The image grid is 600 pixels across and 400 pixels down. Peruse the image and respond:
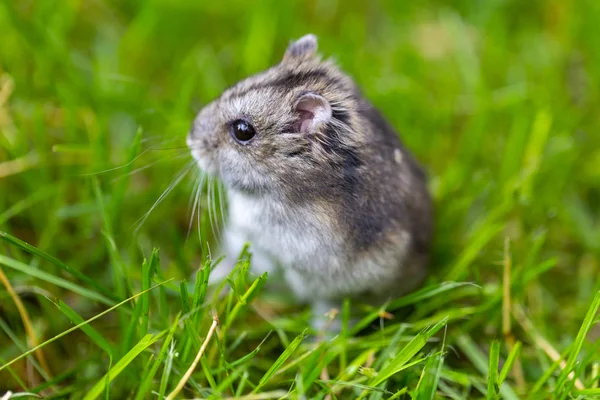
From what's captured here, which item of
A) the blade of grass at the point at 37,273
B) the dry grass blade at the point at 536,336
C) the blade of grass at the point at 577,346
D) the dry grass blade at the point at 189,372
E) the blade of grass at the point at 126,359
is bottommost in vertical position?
the dry grass blade at the point at 536,336

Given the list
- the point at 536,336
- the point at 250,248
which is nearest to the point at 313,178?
the point at 250,248

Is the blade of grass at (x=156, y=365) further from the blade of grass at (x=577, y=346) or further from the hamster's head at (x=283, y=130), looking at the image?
the blade of grass at (x=577, y=346)

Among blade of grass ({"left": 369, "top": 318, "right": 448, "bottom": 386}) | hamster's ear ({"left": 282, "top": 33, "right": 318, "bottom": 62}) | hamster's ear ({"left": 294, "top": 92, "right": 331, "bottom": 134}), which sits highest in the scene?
hamster's ear ({"left": 282, "top": 33, "right": 318, "bottom": 62})

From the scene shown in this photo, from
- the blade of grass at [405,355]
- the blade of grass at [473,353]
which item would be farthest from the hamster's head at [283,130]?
the blade of grass at [473,353]

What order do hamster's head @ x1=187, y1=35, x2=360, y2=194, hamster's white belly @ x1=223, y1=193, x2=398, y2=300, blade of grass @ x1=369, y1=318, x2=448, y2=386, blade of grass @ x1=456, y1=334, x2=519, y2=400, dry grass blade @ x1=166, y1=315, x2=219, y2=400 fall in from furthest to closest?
blade of grass @ x1=456, y1=334, x2=519, y2=400, hamster's white belly @ x1=223, y1=193, x2=398, y2=300, hamster's head @ x1=187, y1=35, x2=360, y2=194, blade of grass @ x1=369, y1=318, x2=448, y2=386, dry grass blade @ x1=166, y1=315, x2=219, y2=400

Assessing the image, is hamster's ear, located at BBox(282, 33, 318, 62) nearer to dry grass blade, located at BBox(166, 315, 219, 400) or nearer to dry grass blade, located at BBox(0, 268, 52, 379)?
dry grass blade, located at BBox(166, 315, 219, 400)

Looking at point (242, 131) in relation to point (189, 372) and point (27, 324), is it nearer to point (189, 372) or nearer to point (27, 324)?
point (189, 372)

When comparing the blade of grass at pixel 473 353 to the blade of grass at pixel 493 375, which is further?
the blade of grass at pixel 473 353

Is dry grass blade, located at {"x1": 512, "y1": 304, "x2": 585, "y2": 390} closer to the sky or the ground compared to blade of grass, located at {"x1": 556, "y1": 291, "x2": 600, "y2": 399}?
closer to the ground

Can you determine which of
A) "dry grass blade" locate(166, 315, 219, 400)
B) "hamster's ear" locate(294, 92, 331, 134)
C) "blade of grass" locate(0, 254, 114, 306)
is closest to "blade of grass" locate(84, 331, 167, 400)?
"dry grass blade" locate(166, 315, 219, 400)

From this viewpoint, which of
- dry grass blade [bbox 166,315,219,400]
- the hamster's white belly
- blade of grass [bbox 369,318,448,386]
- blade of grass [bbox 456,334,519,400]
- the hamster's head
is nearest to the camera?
dry grass blade [bbox 166,315,219,400]
